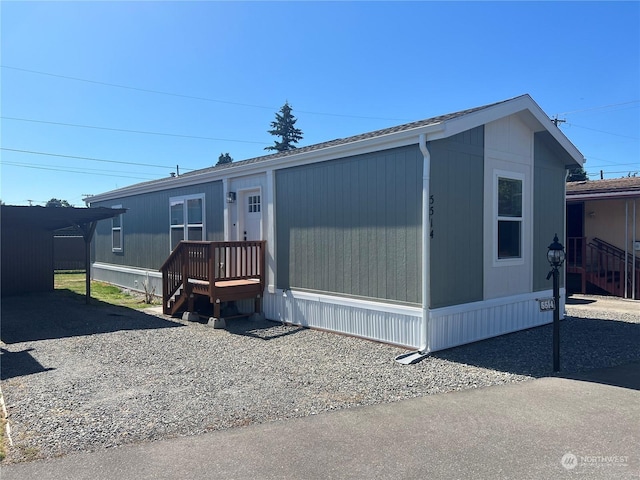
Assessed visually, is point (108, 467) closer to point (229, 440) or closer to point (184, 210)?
point (229, 440)

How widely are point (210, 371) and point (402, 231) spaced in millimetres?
3124

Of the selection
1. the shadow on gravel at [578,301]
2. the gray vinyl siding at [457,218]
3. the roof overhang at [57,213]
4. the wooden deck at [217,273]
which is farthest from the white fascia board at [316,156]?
the shadow on gravel at [578,301]

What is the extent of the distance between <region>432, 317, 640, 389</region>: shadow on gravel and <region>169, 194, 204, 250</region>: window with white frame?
655cm

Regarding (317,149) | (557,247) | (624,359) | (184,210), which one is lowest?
(624,359)

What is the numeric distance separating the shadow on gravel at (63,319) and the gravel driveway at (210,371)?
0.22 ft

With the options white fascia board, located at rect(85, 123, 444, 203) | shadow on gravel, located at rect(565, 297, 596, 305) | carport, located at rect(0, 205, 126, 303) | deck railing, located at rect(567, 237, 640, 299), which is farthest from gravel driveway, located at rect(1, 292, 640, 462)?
carport, located at rect(0, 205, 126, 303)

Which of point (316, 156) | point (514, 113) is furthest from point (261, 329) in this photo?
point (514, 113)

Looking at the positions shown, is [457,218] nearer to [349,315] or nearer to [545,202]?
[349,315]

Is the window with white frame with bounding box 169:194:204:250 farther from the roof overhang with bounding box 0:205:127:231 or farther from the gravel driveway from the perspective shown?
the gravel driveway

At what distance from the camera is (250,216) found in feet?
31.1

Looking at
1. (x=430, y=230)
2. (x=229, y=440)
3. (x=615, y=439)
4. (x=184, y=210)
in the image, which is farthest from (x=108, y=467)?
(x=184, y=210)

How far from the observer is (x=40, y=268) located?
13273 mm

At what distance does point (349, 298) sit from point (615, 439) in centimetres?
418

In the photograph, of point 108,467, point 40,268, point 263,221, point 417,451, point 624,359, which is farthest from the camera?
point 40,268
